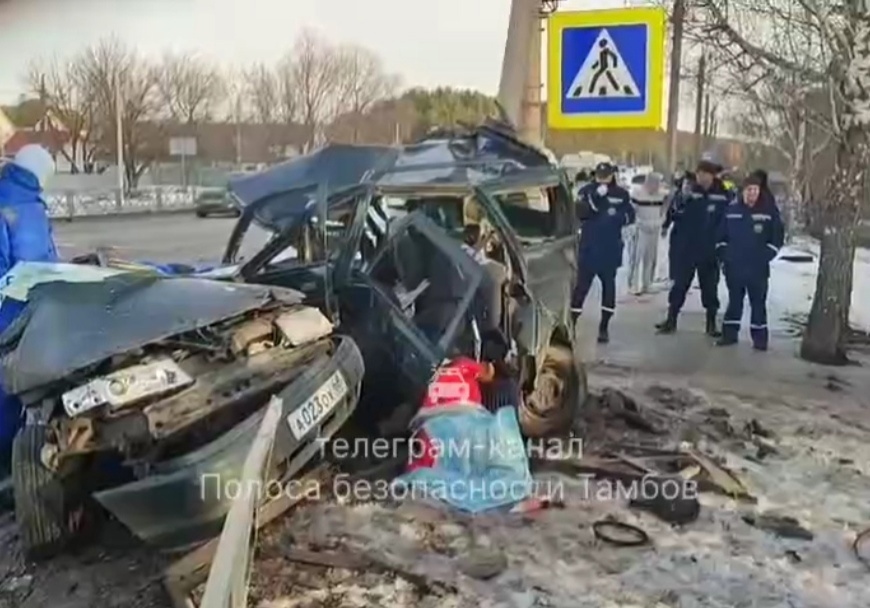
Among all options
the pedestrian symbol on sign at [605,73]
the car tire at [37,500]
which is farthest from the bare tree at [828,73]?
the car tire at [37,500]

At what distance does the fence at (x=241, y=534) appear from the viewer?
10.5 ft

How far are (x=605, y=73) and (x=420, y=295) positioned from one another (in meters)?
2.20

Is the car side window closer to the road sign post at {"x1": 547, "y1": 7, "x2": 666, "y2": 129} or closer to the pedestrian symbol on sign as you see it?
the road sign post at {"x1": 547, "y1": 7, "x2": 666, "y2": 129}

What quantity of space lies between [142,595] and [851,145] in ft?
23.0

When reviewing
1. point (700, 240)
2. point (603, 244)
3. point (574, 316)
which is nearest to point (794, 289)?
point (700, 240)

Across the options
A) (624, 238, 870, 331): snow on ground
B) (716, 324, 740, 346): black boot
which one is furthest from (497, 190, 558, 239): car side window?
(624, 238, 870, 331): snow on ground

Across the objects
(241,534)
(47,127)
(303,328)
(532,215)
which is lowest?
(241,534)

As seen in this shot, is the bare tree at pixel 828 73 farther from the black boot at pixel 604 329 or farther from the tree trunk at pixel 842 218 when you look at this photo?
the black boot at pixel 604 329

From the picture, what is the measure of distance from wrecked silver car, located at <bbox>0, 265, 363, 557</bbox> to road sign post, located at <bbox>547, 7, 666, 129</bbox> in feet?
9.35

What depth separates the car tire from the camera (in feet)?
13.6

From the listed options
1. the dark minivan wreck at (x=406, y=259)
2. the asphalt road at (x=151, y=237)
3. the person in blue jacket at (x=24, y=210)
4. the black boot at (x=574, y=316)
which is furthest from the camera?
the asphalt road at (x=151, y=237)

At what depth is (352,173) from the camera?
18.3 ft

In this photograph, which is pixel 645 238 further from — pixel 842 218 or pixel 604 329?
pixel 842 218

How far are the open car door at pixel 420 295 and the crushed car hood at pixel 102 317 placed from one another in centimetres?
78
